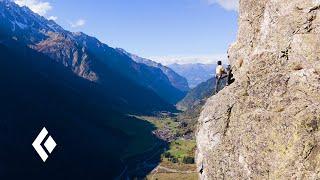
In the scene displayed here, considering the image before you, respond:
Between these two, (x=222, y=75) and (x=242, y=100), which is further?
(x=222, y=75)

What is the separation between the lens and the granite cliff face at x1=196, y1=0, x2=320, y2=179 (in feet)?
87.5

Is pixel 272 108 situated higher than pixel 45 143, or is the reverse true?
pixel 272 108

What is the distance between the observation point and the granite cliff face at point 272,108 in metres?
26.7

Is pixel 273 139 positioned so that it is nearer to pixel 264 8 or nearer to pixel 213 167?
pixel 213 167

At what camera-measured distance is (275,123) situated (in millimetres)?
28391

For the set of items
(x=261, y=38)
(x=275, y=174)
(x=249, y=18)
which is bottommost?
(x=275, y=174)

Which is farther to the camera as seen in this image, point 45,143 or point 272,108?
point 272,108

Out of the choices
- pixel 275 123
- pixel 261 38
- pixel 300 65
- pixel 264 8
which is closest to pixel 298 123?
pixel 275 123

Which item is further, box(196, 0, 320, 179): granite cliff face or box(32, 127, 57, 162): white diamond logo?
box(32, 127, 57, 162): white diamond logo

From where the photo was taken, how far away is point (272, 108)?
96.6ft

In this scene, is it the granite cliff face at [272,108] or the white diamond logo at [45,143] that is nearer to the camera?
the granite cliff face at [272,108]

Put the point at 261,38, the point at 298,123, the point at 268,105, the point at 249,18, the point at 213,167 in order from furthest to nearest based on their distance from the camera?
the point at 249,18 → the point at 261,38 → the point at 213,167 → the point at 268,105 → the point at 298,123

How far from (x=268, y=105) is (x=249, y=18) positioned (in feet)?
37.1

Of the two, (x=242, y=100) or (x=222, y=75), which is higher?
(x=222, y=75)
